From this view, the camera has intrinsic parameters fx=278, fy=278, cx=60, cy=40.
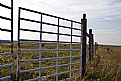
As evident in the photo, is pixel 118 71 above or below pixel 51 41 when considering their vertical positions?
below

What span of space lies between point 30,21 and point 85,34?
387 cm

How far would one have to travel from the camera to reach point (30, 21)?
23.1ft

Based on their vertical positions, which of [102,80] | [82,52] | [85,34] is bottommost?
[102,80]

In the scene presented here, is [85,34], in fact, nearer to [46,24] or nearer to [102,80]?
[102,80]

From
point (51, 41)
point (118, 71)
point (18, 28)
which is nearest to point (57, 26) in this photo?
point (51, 41)

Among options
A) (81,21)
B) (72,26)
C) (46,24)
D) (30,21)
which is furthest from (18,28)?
(81,21)

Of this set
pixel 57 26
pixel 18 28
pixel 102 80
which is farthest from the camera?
pixel 102 80

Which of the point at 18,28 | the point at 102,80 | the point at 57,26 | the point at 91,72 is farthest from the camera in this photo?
the point at 91,72

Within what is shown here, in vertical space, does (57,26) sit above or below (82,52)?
above

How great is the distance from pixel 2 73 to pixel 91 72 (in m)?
3.31

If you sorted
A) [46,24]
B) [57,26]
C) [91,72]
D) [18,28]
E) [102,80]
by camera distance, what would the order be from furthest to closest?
[91,72] → [102,80] → [57,26] → [46,24] → [18,28]

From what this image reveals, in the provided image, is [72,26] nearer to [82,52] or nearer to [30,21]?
[82,52]

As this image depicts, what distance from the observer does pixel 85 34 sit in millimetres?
10516

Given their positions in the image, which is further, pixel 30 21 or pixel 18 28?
pixel 30 21
